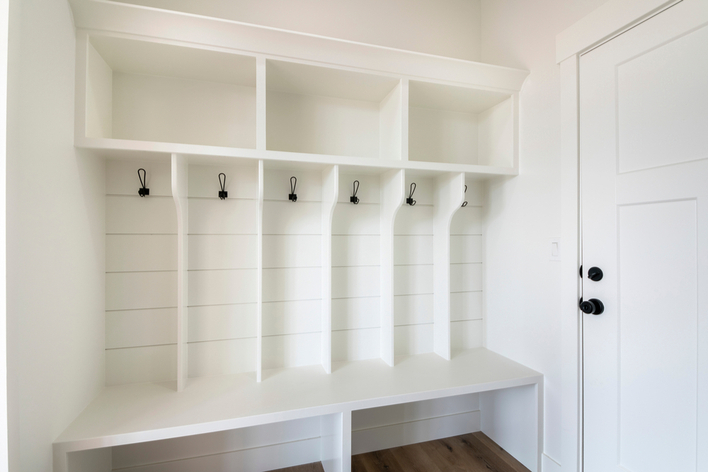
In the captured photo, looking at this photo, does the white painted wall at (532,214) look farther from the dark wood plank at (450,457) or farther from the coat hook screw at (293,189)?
the coat hook screw at (293,189)

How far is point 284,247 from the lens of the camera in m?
1.71

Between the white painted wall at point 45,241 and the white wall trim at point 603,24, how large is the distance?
189 cm

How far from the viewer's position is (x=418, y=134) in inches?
75.9

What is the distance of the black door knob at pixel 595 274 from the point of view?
1.36 metres

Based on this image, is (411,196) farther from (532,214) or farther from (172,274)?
(172,274)

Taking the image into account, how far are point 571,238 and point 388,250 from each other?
0.80 m

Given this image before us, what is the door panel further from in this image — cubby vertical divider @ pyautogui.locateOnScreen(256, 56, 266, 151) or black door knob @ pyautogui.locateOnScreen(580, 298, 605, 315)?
cubby vertical divider @ pyautogui.locateOnScreen(256, 56, 266, 151)

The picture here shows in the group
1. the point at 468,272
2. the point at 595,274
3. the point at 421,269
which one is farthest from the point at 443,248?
the point at 595,274

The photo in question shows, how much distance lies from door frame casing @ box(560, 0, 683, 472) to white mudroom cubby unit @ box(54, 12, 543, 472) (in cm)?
15

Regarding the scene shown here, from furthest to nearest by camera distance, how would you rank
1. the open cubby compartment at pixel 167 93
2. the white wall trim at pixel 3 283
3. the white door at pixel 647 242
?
the open cubby compartment at pixel 167 93 < the white door at pixel 647 242 < the white wall trim at pixel 3 283

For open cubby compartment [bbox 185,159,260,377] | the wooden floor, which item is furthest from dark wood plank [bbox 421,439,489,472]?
open cubby compartment [bbox 185,159,260,377]

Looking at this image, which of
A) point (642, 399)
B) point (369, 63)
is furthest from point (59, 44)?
point (642, 399)

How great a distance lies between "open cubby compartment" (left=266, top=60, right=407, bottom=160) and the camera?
5.28ft

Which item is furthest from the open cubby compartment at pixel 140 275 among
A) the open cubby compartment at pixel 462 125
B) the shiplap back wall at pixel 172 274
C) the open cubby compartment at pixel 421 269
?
the open cubby compartment at pixel 462 125
